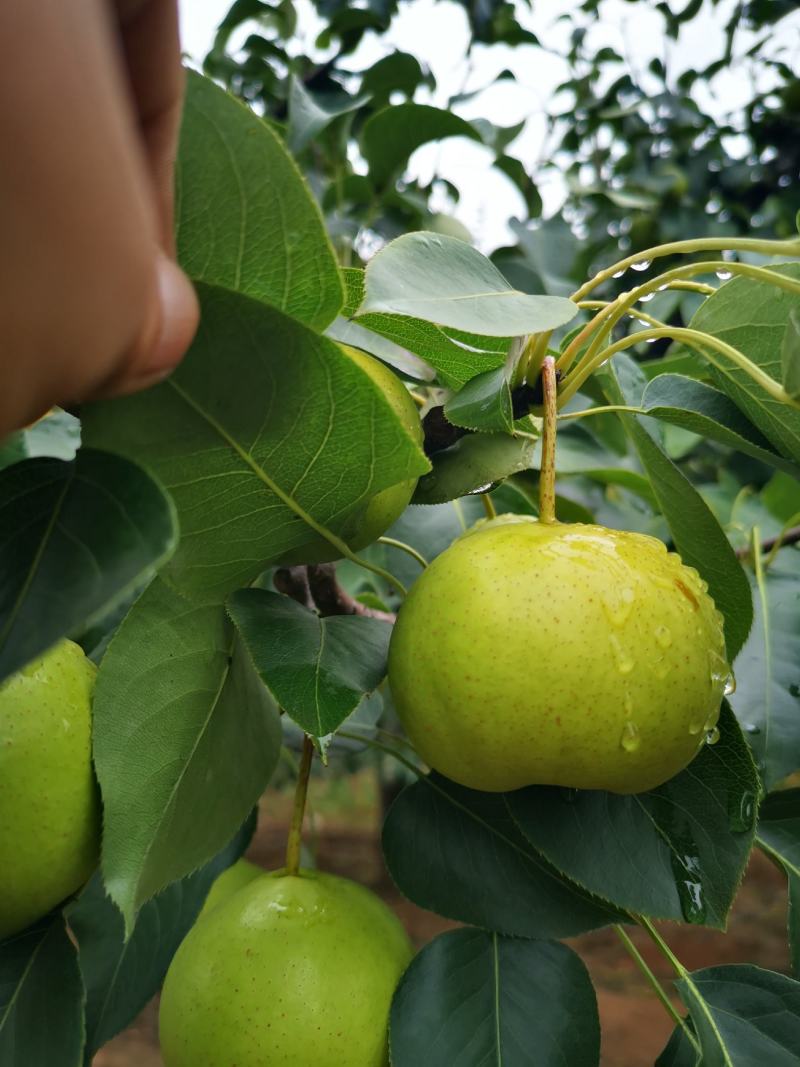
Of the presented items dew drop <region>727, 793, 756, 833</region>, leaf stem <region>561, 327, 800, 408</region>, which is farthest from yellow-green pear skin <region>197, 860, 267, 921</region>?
leaf stem <region>561, 327, 800, 408</region>

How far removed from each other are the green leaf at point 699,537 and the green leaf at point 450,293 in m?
0.17

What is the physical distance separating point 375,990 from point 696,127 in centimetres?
247

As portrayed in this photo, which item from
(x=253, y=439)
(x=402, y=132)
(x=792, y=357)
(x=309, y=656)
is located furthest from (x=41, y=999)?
(x=402, y=132)

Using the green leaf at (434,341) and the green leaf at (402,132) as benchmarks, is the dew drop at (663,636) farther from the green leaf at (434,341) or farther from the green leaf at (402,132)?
the green leaf at (402,132)

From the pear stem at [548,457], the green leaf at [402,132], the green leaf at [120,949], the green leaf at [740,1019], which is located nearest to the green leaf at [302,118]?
the green leaf at [402,132]

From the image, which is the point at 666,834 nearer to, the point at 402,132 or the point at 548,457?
the point at 548,457

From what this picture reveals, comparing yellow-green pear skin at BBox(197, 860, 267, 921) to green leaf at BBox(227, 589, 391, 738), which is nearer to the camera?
green leaf at BBox(227, 589, 391, 738)

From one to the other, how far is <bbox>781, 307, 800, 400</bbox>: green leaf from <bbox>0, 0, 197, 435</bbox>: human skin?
36cm

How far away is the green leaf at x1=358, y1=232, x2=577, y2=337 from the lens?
52 centimetres

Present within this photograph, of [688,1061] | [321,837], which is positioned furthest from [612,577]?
[321,837]

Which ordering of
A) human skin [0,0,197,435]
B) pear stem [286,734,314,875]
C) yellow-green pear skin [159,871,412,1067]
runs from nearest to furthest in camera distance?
human skin [0,0,197,435] → yellow-green pear skin [159,871,412,1067] → pear stem [286,734,314,875]

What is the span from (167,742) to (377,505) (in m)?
0.21

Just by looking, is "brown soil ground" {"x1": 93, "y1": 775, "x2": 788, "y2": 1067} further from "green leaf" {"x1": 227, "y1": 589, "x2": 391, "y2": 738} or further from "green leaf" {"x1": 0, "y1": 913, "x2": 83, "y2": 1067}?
"green leaf" {"x1": 227, "y1": 589, "x2": 391, "y2": 738}

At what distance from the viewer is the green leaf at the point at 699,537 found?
27.2 inches
